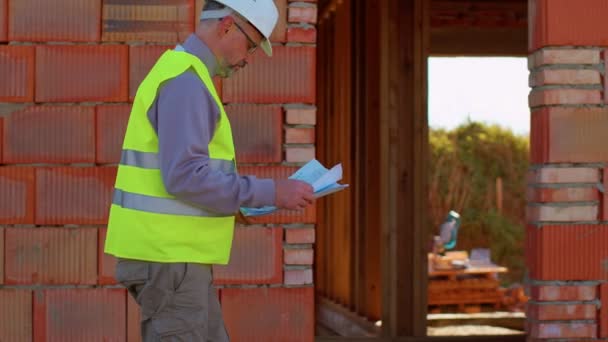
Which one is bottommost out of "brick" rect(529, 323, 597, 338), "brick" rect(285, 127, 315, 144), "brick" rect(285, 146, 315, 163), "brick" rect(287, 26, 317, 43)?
"brick" rect(529, 323, 597, 338)

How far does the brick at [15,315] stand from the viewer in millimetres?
4742

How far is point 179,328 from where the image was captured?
112 inches

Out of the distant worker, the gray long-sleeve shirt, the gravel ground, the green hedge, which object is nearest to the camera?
the gray long-sleeve shirt

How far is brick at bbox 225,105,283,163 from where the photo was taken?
189 inches

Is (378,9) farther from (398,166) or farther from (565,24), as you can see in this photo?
(565,24)

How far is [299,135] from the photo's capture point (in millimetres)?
4812

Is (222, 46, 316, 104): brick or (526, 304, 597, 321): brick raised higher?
(222, 46, 316, 104): brick

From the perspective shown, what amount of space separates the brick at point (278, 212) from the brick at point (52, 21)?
942 mm

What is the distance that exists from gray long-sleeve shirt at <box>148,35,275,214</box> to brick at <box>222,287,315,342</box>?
200 centimetres

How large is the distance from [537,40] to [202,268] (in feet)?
8.95

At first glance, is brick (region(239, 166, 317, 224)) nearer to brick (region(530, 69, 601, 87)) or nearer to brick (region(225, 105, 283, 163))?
brick (region(225, 105, 283, 163))

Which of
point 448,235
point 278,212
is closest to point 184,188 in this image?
point 278,212

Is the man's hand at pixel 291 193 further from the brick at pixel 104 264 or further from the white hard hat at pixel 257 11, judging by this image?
the brick at pixel 104 264

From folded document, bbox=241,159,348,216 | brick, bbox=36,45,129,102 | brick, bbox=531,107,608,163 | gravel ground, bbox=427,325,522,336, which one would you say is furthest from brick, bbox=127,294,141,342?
gravel ground, bbox=427,325,522,336
